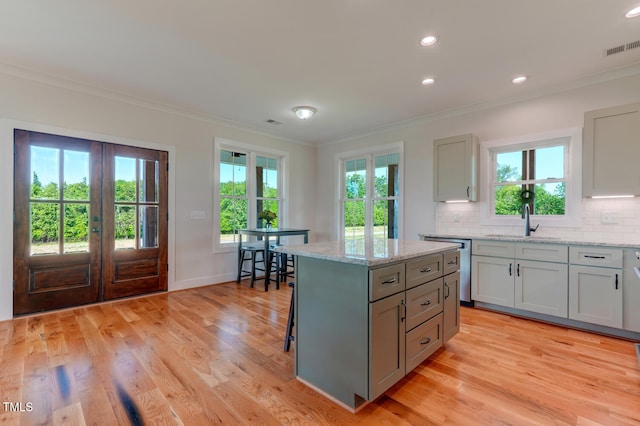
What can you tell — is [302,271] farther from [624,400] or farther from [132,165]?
[132,165]

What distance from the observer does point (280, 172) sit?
5.98 m

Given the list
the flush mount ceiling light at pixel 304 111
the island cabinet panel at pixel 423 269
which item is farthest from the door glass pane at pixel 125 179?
the island cabinet panel at pixel 423 269

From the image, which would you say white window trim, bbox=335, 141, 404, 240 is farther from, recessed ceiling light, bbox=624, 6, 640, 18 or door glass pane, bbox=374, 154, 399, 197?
recessed ceiling light, bbox=624, 6, 640, 18

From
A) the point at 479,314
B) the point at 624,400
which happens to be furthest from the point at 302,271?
the point at 479,314

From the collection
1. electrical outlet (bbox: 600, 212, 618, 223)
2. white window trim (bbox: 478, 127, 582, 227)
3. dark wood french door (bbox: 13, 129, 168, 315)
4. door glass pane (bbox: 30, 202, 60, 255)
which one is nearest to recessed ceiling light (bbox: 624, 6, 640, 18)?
white window trim (bbox: 478, 127, 582, 227)

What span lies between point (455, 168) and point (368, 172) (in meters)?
1.79

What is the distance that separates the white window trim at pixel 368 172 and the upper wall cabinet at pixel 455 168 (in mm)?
749

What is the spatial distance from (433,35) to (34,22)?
3.28m

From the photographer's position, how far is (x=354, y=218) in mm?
5926

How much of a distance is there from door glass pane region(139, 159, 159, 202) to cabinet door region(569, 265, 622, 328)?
506 cm

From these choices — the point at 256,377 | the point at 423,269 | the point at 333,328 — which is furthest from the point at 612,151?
the point at 256,377

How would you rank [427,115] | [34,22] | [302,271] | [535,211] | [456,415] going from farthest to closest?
1. [427,115]
2. [535,211]
3. [34,22]
4. [302,271]
5. [456,415]

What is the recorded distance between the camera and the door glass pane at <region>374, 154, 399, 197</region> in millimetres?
5273

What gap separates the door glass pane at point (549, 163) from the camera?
3643 mm
